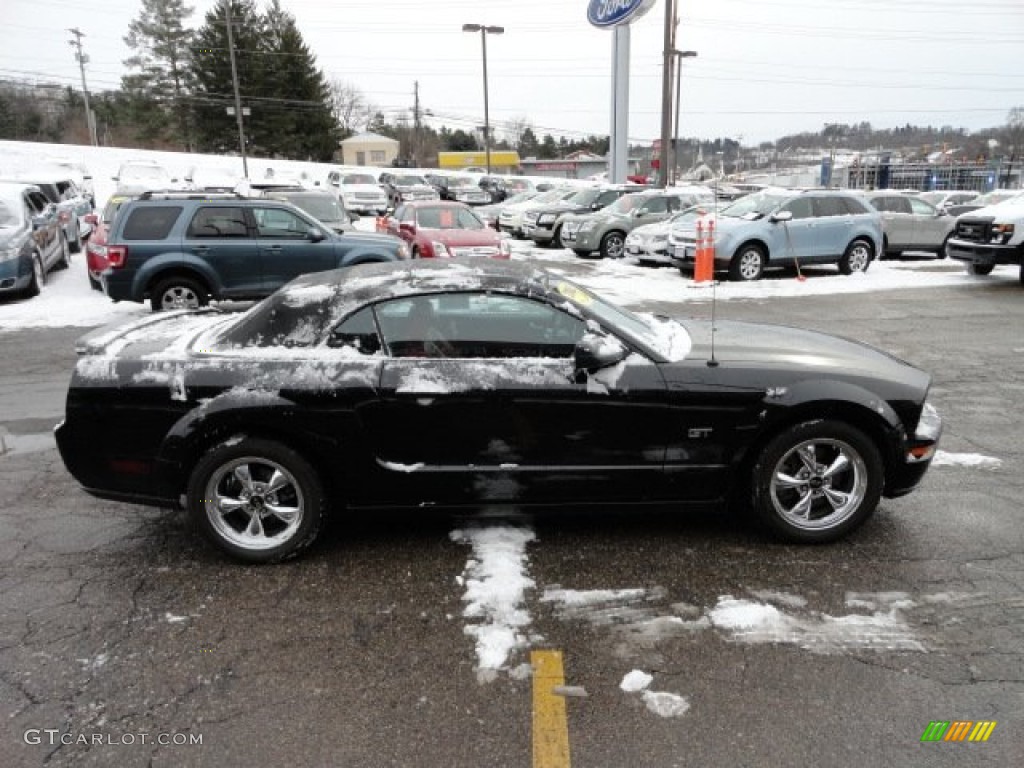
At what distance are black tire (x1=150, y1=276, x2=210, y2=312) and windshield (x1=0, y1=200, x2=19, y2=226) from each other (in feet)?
13.4

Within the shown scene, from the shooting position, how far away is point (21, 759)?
97.3 inches

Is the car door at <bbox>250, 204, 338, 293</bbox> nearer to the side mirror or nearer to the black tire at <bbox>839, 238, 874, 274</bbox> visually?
the side mirror

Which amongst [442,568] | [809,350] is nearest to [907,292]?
[809,350]

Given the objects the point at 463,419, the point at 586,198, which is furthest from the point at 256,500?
the point at 586,198

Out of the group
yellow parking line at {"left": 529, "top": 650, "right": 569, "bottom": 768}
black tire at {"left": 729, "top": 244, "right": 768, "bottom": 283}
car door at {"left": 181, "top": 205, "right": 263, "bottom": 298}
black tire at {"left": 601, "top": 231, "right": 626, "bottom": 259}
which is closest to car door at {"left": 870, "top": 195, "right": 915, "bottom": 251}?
black tire at {"left": 729, "top": 244, "right": 768, "bottom": 283}

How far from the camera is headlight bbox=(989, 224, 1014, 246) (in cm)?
1327

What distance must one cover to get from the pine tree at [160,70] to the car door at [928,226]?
63.5 metres

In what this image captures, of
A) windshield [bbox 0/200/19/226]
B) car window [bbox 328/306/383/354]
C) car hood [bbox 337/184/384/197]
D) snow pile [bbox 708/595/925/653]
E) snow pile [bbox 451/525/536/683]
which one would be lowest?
snow pile [bbox 708/595/925/653]

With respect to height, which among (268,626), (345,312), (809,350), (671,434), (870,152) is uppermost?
(870,152)

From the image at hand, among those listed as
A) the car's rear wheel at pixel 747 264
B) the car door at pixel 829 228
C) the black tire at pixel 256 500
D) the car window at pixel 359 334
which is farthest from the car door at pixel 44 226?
the car door at pixel 829 228

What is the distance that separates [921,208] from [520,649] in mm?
19010

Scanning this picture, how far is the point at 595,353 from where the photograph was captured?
3.56 m

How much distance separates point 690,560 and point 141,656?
101 inches

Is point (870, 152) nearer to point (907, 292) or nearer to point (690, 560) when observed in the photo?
point (907, 292)
